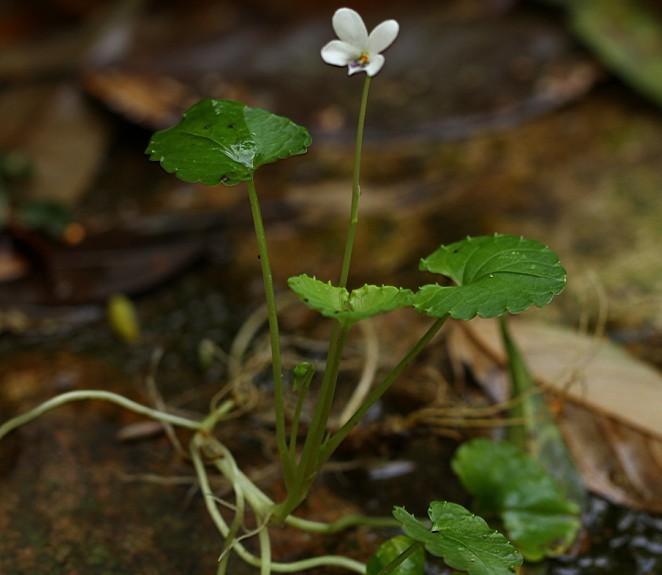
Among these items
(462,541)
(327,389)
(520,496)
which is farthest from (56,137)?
(462,541)

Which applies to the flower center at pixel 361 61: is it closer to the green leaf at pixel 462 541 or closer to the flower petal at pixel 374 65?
the flower petal at pixel 374 65

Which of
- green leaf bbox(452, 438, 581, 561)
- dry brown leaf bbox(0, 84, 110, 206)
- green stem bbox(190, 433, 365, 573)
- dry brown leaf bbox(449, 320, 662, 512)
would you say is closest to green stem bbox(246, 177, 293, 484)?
green stem bbox(190, 433, 365, 573)

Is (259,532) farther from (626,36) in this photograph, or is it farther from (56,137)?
(626,36)

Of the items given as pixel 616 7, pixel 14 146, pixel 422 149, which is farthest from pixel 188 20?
pixel 616 7

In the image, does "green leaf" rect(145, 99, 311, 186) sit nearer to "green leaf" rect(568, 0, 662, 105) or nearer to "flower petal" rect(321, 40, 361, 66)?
"flower petal" rect(321, 40, 361, 66)

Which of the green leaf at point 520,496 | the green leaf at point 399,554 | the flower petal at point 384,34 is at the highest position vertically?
the flower petal at point 384,34

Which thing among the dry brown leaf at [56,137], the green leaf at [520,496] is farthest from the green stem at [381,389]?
the dry brown leaf at [56,137]
